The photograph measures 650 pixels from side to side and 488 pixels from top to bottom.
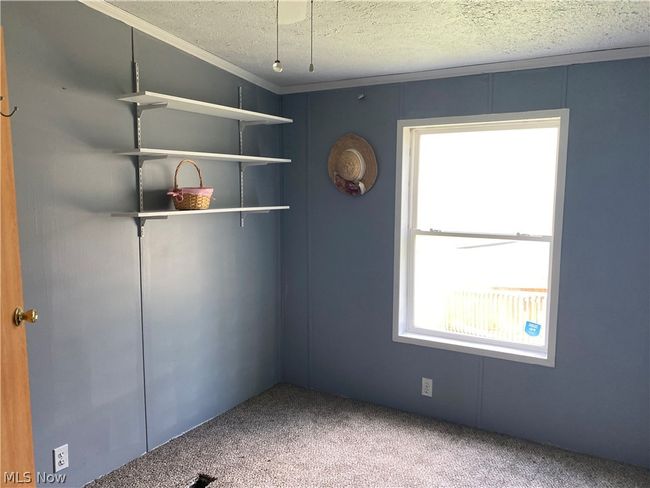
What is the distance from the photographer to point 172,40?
269 centimetres

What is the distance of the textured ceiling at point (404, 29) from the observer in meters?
2.13

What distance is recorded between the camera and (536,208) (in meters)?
2.97

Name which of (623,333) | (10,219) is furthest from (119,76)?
(623,333)

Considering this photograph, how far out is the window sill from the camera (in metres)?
2.94

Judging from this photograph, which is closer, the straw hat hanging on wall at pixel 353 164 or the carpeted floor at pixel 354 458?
the carpeted floor at pixel 354 458

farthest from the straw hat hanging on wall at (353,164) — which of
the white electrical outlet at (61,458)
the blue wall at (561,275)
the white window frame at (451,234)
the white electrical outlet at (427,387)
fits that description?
the white electrical outlet at (61,458)

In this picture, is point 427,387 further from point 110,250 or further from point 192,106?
point 192,106

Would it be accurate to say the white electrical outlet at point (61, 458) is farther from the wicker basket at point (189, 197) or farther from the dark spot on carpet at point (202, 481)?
the wicker basket at point (189, 197)

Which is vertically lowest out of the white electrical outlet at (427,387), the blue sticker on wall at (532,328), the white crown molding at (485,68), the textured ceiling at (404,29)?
the white electrical outlet at (427,387)

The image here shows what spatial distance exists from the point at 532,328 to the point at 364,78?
1895 mm

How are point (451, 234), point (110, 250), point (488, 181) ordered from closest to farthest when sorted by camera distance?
point (110, 250), point (488, 181), point (451, 234)

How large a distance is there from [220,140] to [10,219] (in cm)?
Answer: 149

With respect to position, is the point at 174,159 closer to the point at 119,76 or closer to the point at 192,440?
the point at 119,76

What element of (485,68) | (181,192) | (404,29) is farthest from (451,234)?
(181,192)
